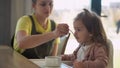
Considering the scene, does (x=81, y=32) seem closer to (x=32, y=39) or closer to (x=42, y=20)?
(x=32, y=39)

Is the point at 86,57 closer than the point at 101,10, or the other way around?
the point at 86,57

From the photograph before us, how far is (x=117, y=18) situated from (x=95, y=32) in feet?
6.46

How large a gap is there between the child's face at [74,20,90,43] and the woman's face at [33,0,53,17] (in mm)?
479

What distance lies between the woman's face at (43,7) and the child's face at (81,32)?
0.48 metres

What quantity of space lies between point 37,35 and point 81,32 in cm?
40

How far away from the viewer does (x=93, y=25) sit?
1640 mm

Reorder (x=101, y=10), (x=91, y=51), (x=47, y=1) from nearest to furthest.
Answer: (x=91, y=51) → (x=47, y=1) → (x=101, y=10)

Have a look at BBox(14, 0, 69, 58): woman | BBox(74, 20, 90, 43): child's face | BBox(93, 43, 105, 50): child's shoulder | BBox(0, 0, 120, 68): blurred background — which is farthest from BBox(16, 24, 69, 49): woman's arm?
BBox(0, 0, 120, 68): blurred background

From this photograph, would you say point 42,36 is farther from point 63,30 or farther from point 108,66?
point 108,66

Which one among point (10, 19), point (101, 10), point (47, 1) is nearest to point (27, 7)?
point (10, 19)

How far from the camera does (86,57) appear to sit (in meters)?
1.58

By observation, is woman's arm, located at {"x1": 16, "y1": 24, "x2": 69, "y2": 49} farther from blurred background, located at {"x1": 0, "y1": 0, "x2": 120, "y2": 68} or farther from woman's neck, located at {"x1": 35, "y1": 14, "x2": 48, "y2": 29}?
blurred background, located at {"x1": 0, "y1": 0, "x2": 120, "y2": 68}

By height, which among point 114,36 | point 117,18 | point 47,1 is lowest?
point 114,36

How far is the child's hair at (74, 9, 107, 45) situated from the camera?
1.61 metres
